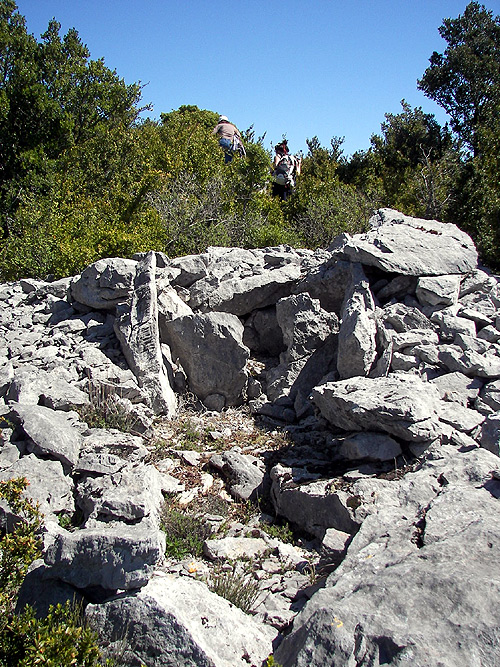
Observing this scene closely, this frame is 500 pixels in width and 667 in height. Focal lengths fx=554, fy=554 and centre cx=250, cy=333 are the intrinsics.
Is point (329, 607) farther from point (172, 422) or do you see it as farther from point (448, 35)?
point (448, 35)

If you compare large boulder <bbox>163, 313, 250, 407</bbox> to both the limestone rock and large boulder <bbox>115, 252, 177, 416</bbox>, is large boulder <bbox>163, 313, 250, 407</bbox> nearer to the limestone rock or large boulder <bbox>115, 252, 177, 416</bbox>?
large boulder <bbox>115, 252, 177, 416</bbox>

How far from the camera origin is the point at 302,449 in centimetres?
710

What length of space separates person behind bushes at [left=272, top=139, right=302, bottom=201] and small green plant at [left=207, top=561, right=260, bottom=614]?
16.4m

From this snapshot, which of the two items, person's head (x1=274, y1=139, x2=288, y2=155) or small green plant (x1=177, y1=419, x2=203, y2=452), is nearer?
small green plant (x1=177, y1=419, x2=203, y2=452)

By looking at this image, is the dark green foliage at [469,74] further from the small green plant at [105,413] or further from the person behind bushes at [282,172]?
the small green plant at [105,413]

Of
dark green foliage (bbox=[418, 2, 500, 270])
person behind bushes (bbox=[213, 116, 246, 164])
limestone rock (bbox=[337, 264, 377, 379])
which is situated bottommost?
limestone rock (bbox=[337, 264, 377, 379])

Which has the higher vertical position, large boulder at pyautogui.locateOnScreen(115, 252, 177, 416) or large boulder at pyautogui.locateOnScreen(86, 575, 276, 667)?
large boulder at pyautogui.locateOnScreen(115, 252, 177, 416)

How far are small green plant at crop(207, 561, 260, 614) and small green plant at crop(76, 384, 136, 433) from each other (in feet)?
8.91

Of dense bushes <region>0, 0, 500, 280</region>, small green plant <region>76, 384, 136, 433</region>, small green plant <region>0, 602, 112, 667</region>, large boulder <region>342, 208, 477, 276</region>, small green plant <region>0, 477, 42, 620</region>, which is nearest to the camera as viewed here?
small green plant <region>0, 602, 112, 667</region>

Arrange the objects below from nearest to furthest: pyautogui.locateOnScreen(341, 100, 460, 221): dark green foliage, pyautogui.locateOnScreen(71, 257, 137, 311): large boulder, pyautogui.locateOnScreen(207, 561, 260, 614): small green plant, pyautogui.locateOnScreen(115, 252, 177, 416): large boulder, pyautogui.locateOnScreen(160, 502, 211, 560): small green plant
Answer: pyautogui.locateOnScreen(207, 561, 260, 614): small green plant
pyautogui.locateOnScreen(160, 502, 211, 560): small green plant
pyautogui.locateOnScreen(115, 252, 177, 416): large boulder
pyautogui.locateOnScreen(71, 257, 137, 311): large boulder
pyautogui.locateOnScreen(341, 100, 460, 221): dark green foliage

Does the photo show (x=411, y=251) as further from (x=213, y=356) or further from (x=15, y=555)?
(x=15, y=555)

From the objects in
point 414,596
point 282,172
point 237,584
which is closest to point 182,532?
point 237,584

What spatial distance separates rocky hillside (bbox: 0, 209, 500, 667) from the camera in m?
3.67

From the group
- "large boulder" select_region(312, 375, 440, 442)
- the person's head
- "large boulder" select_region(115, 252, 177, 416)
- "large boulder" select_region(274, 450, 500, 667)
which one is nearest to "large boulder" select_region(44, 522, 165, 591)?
"large boulder" select_region(274, 450, 500, 667)
